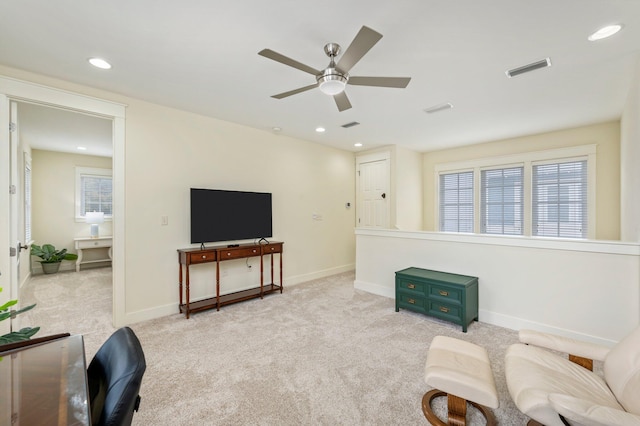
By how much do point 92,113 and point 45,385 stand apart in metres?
3.06

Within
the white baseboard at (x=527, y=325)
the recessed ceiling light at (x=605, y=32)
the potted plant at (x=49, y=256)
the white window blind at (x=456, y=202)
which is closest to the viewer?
the recessed ceiling light at (x=605, y=32)

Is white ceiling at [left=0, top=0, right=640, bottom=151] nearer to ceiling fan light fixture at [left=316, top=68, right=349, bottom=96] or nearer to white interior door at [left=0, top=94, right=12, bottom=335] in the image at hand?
ceiling fan light fixture at [left=316, top=68, right=349, bottom=96]

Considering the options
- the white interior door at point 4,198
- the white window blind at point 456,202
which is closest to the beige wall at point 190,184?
the white interior door at point 4,198

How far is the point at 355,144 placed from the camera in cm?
550

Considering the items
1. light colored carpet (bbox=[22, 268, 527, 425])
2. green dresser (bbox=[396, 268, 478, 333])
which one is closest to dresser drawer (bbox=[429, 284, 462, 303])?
green dresser (bbox=[396, 268, 478, 333])

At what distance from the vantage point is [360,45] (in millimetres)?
1730

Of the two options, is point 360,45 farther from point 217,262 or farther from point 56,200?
point 56,200

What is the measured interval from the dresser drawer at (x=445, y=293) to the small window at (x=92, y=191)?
7108 millimetres

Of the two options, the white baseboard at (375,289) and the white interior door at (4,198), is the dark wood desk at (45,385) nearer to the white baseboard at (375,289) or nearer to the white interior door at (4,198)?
the white interior door at (4,198)

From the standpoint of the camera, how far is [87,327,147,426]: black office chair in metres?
0.88

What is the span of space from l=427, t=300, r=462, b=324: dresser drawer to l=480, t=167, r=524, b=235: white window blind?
289 cm

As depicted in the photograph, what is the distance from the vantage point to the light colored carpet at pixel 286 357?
186 cm

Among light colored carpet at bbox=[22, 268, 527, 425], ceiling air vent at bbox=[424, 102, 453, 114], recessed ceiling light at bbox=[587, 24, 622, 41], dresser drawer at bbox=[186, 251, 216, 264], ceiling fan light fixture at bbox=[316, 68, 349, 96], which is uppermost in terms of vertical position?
ceiling air vent at bbox=[424, 102, 453, 114]

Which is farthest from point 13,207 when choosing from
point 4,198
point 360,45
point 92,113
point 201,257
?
point 360,45
